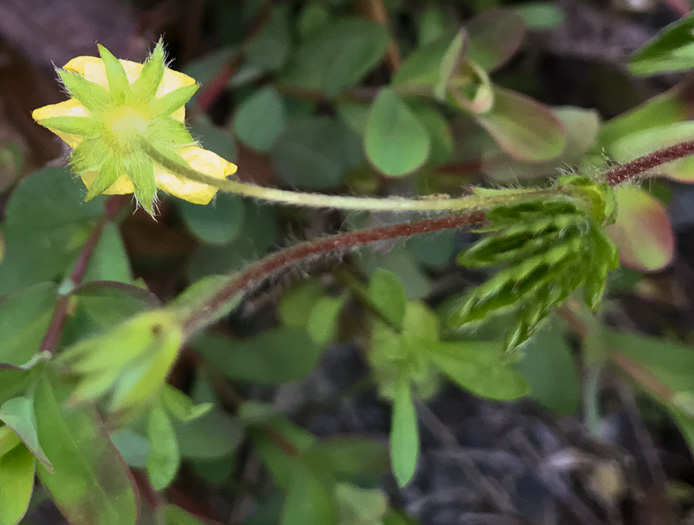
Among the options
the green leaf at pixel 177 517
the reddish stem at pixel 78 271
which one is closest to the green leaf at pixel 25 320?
the reddish stem at pixel 78 271

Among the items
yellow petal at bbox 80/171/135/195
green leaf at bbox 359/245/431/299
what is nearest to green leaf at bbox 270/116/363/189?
green leaf at bbox 359/245/431/299

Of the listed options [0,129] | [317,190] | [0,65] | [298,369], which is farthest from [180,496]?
[0,65]

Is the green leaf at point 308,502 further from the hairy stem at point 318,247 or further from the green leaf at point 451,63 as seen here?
the green leaf at point 451,63

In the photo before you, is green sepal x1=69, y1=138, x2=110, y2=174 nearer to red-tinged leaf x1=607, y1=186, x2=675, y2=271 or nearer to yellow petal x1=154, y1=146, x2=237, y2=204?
yellow petal x1=154, y1=146, x2=237, y2=204

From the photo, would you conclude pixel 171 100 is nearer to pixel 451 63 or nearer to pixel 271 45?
pixel 451 63

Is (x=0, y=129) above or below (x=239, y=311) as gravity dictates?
above

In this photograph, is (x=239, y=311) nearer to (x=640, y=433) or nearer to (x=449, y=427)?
(x=449, y=427)
